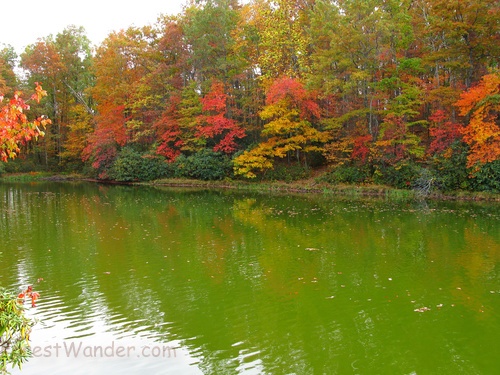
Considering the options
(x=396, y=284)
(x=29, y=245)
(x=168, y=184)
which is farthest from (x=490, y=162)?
(x=168, y=184)

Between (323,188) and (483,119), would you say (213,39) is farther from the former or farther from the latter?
(483,119)

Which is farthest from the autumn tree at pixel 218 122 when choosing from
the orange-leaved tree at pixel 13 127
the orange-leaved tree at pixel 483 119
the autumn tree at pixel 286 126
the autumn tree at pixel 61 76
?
the orange-leaved tree at pixel 13 127

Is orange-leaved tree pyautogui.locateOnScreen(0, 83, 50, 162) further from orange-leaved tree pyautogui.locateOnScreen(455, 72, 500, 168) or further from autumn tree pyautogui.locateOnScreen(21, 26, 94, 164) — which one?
autumn tree pyautogui.locateOnScreen(21, 26, 94, 164)

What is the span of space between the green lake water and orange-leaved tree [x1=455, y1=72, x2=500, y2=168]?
6.07 metres

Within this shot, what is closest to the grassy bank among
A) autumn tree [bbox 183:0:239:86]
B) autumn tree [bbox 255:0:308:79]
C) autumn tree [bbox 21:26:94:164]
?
autumn tree [bbox 255:0:308:79]

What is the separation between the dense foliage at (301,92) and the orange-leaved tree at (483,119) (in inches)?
2.9

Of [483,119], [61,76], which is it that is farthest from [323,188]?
[61,76]

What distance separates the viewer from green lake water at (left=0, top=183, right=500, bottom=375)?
19.1 feet

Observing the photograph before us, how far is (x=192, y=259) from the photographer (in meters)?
10.9

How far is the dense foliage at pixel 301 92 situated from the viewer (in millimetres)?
23469

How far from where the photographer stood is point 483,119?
73.2 ft

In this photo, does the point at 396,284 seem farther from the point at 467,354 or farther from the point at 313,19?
the point at 313,19

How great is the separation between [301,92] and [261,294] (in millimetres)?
21874

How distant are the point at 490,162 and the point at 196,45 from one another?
23.0 meters
